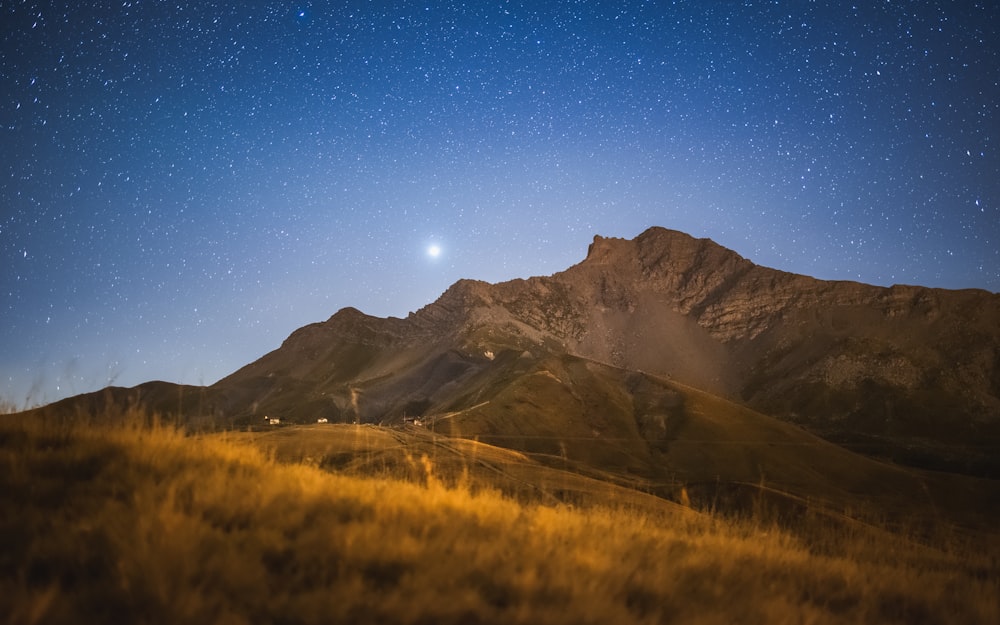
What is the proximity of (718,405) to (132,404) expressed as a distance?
132m

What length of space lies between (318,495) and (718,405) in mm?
132340

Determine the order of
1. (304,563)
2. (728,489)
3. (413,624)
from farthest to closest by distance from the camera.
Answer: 1. (728,489)
2. (304,563)
3. (413,624)

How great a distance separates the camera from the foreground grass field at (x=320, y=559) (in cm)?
433

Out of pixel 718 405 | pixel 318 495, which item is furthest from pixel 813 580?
pixel 718 405

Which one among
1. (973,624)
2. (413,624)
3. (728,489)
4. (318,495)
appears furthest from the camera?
(728,489)

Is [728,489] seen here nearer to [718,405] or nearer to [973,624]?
[973,624]

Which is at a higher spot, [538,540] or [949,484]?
[538,540]

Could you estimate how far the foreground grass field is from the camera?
4332 mm

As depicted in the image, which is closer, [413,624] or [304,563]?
[413,624]

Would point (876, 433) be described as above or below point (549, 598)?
below

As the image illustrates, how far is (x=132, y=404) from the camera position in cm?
815

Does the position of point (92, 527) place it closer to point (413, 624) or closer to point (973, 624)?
point (413, 624)

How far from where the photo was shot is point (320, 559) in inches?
198

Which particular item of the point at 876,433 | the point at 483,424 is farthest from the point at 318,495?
the point at 876,433
